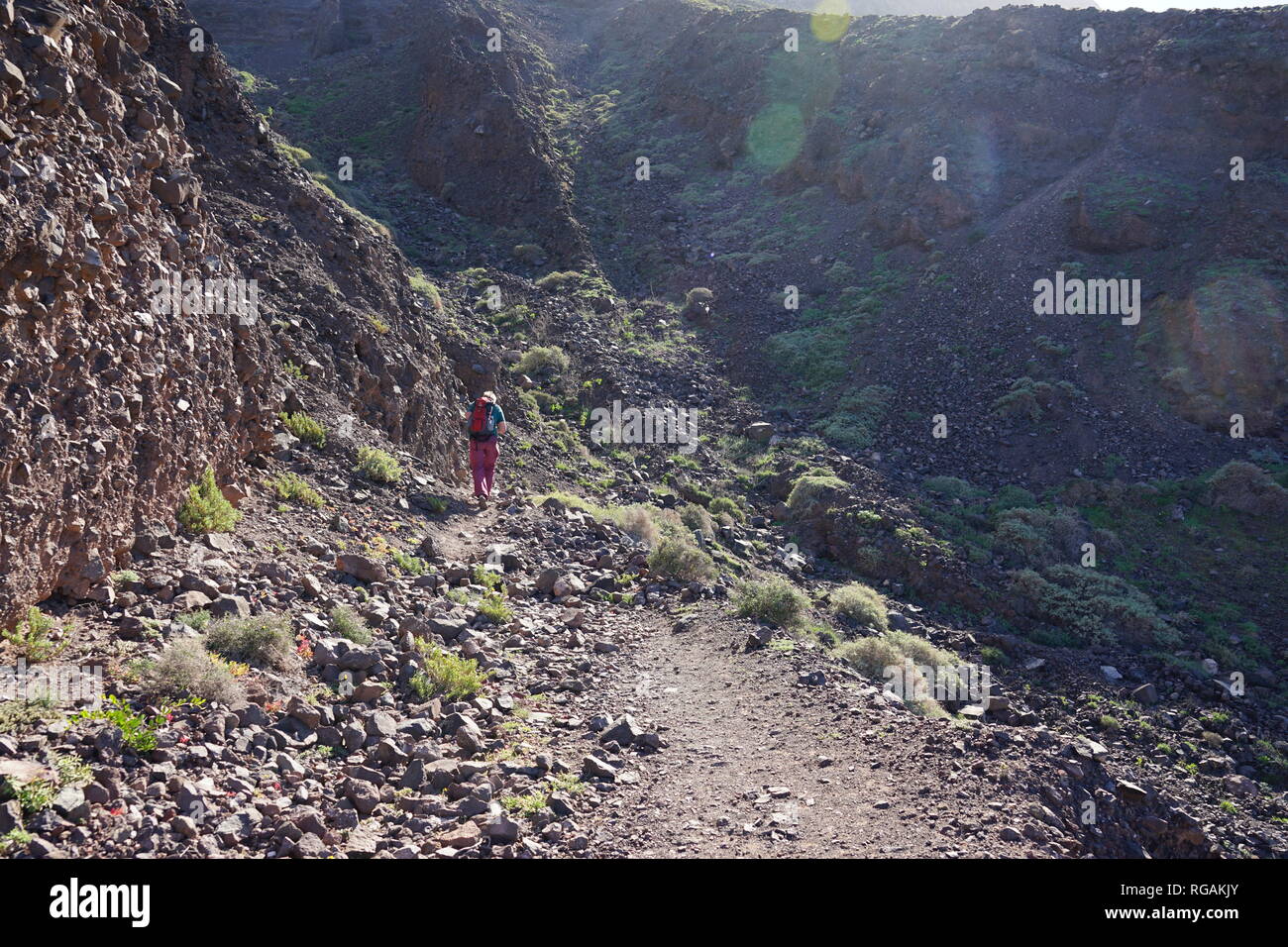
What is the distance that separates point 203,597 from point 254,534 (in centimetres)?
130

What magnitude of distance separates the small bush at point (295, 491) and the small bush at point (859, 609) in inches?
243

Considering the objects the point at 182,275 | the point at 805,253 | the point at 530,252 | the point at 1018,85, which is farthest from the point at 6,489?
the point at 1018,85

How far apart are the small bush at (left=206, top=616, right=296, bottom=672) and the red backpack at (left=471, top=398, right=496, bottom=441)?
516 centimetres

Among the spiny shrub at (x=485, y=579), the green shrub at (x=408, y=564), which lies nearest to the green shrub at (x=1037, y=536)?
the spiny shrub at (x=485, y=579)

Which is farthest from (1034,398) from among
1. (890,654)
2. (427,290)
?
(427,290)

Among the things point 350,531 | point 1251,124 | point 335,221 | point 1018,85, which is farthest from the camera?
point 1018,85

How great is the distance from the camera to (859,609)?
10102 mm

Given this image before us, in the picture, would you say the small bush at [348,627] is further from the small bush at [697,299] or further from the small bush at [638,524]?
the small bush at [697,299]

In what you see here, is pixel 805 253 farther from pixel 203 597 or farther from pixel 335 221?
pixel 203 597

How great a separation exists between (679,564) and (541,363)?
789 cm

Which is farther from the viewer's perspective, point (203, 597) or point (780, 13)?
point (780, 13)

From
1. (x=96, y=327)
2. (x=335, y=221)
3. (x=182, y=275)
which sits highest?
(x=335, y=221)

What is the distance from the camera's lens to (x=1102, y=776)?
6.71m

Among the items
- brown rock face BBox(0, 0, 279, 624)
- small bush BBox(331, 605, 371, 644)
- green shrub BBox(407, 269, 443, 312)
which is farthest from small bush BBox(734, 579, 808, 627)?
green shrub BBox(407, 269, 443, 312)
